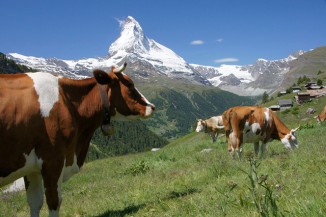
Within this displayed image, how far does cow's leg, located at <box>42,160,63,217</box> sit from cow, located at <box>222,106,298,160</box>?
430 inches

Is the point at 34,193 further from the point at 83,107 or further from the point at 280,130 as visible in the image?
the point at 280,130

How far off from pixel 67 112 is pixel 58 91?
0.43 meters

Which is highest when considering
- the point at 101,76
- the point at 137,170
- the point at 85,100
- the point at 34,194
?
the point at 101,76

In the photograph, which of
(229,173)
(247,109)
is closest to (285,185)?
(229,173)

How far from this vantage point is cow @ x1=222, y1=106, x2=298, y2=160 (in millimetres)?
16766

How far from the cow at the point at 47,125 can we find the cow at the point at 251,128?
32.7ft

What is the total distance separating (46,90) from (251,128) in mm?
12048

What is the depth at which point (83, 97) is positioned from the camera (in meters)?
7.33

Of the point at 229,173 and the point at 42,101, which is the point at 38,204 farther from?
the point at 229,173

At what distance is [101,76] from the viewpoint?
760 cm

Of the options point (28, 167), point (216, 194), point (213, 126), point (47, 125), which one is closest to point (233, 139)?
Result: point (216, 194)

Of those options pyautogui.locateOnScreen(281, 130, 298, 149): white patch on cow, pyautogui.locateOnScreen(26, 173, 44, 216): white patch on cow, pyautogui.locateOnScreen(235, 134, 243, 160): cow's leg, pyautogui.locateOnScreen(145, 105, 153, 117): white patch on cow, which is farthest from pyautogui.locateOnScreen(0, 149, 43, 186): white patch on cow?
pyautogui.locateOnScreen(281, 130, 298, 149): white patch on cow

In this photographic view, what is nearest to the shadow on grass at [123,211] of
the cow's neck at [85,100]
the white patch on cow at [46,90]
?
the cow's neck at [85,100]

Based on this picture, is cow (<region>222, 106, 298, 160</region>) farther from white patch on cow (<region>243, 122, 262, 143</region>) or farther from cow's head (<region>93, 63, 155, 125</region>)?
cow's head (<region>93, 63, 155, 125</region>)
